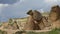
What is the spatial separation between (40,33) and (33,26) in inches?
36.9

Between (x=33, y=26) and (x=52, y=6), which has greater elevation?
(x=52, y=6)

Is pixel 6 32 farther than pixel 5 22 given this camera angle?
No

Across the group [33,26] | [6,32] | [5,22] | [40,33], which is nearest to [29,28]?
[33,26]

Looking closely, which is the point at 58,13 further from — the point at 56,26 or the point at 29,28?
the point at 29,28

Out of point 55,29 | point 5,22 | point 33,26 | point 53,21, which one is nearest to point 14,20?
point 5,22

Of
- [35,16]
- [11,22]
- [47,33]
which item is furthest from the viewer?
[11,22]

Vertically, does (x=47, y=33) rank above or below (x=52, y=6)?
below

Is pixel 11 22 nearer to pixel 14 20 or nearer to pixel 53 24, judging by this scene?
pixel 14 20

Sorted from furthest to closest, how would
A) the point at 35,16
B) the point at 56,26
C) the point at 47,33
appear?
1. the point at 35,16
2. the point at 56,26
3. the point at 47,33

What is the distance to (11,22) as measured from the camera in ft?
19.6

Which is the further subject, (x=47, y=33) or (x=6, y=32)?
(x=6, y=32)

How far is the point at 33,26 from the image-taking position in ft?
16.9

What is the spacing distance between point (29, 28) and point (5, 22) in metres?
1.36

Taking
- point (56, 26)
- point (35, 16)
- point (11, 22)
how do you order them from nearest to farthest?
1. point (56, 26)
2. point (35, 16)
3. point (11, 22)
